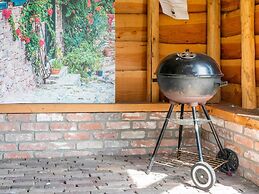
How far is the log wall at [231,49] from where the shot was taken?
4621 millimetres

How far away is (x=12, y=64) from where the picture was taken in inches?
183

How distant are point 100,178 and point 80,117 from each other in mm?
1028

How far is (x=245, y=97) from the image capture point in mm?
4324

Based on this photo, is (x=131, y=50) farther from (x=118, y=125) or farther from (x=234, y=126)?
(x=234, y=126)

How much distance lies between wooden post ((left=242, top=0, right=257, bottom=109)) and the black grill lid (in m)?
0.55

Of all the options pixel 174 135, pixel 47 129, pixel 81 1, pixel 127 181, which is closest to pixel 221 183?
pixel 127 181

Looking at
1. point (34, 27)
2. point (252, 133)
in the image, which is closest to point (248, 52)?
point (252, 133)

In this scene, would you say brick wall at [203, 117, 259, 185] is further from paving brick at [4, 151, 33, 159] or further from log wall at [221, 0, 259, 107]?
paving brick at [4, 151, 33, 159]

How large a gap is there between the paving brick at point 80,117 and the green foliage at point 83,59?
43 cm

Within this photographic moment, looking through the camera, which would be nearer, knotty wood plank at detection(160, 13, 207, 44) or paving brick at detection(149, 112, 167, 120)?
paving brick at detection(149, 112, 167, 120)

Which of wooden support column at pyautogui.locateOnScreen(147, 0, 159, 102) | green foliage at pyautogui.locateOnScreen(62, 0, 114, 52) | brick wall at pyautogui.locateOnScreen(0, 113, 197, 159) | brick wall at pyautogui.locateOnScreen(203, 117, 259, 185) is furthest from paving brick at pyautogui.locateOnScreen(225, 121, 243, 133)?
green foliage at pyautogui.locateOnScreen(62, 0, 114, 52)

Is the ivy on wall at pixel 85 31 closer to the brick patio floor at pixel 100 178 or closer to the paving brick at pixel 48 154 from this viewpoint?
the paving brick at pixel 48 154

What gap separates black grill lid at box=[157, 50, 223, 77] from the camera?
376 centimetres

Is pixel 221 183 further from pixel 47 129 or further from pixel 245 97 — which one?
pixel 47 129
